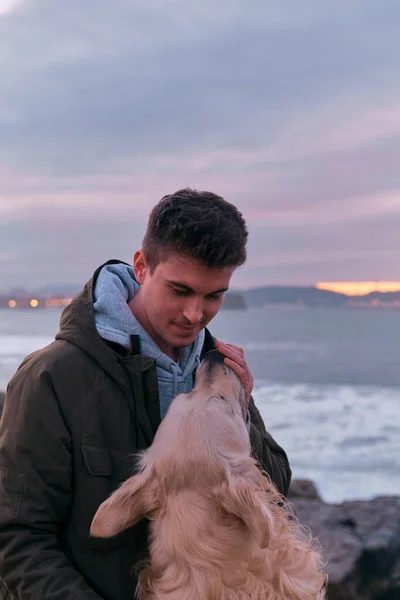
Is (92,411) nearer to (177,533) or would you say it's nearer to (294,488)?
(177,533)

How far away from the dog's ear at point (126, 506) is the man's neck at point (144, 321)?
82 cm

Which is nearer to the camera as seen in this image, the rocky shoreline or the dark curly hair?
the dark curly hair

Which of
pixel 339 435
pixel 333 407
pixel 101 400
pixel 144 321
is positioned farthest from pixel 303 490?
pixel 333 407

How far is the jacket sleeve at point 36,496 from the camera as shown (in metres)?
3.13

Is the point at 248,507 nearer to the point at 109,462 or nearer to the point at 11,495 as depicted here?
the point at 109,462

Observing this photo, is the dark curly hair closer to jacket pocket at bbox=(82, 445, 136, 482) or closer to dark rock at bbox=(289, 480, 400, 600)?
jacket pocket at bbox=(82, 445, 136, 482)

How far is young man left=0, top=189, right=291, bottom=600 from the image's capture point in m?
3.16

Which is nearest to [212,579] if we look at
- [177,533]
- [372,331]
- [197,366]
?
[177,533]

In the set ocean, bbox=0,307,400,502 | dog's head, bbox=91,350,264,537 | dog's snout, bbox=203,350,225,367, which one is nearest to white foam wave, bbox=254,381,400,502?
ocean, bbox=0,307,400,502

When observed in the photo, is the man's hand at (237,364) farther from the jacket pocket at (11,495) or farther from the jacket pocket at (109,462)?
the jacket pocket at (11,495)

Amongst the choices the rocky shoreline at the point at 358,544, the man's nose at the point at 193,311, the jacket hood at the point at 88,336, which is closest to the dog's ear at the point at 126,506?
the jacket hood at the point at 88,336

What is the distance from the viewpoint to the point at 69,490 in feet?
10.8

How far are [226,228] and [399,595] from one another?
324 inches

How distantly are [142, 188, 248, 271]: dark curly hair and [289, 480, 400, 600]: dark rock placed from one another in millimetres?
5790
